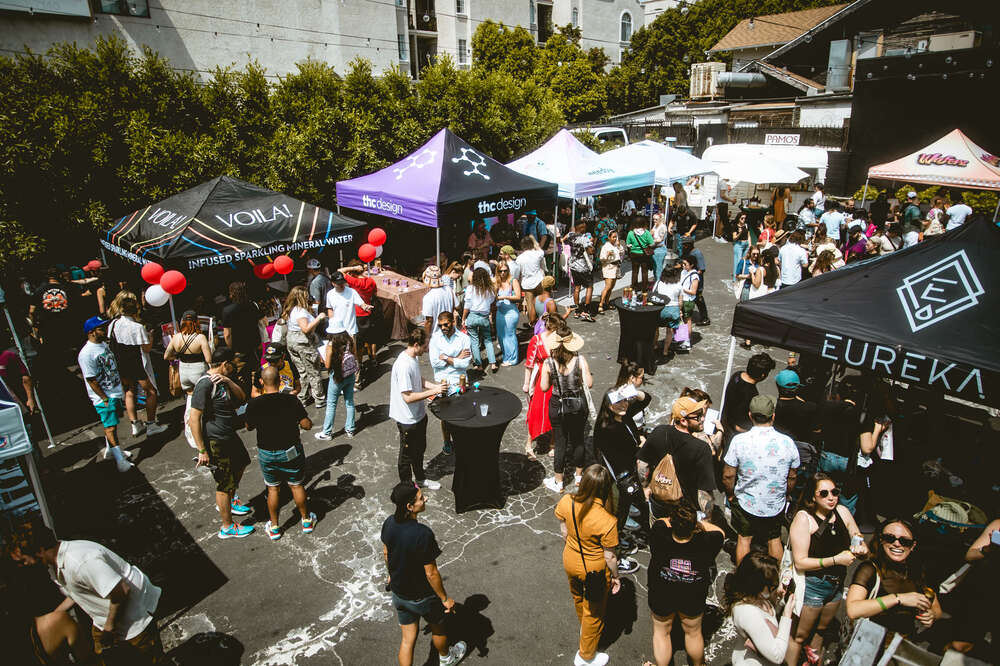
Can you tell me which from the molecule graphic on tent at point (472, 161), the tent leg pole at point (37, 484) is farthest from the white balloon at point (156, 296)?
the molecule graphic on tent at point (472, 161)

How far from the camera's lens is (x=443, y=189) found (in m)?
9.71

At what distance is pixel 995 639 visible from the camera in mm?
3240

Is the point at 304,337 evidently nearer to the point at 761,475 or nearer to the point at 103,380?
the point at 103,380

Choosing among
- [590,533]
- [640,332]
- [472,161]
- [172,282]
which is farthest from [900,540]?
[472,161]

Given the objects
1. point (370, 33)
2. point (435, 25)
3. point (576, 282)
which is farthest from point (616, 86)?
point (576, 282)

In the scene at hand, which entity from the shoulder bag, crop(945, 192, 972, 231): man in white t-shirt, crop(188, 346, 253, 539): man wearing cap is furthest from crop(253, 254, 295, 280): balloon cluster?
crop(945, 192, 972, 231): man in white t-shirt

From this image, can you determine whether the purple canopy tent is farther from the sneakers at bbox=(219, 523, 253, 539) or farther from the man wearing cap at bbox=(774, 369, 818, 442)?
the man wearing cap at bbox=(774, 369, 818, 442)

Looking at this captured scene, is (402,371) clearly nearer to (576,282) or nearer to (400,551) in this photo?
(400,551)

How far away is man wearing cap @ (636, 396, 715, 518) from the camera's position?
4375 mm

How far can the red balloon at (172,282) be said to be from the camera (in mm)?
7125

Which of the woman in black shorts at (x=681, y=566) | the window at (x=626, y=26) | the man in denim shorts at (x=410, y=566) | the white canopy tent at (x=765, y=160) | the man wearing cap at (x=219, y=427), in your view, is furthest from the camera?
the window at (x=626, y=26)

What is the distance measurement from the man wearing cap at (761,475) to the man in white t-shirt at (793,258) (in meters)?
6.41

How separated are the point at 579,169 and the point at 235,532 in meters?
10.2

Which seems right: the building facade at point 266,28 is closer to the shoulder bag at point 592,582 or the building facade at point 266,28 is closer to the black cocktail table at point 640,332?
the black cocktail table at point 640,332
